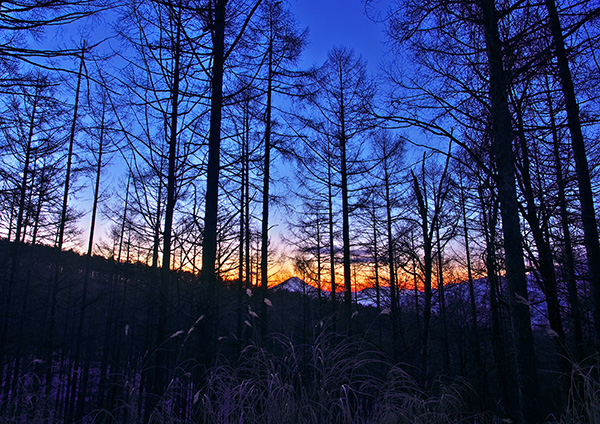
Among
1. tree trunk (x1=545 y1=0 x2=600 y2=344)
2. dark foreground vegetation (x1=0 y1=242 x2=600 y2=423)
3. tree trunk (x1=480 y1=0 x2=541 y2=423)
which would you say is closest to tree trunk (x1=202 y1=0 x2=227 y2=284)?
dark foreground vegetation (x1=0 y1=242 x2=600 y2=423)

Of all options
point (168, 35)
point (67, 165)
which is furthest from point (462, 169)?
point (67, 165)

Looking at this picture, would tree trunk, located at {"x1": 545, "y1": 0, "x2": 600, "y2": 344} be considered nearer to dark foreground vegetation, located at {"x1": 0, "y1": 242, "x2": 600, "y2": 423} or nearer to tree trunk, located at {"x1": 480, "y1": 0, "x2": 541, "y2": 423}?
tree trunk, located at {"x1": 480, "y1": 0, "x2": 541, "y2": 423}

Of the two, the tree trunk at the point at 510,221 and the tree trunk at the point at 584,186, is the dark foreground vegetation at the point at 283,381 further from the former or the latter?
the tree trunk at the point at 584,186

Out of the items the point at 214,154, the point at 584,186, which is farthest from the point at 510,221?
the point at 214,154

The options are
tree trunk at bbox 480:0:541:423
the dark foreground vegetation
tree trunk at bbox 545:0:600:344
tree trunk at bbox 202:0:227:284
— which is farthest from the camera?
tree trunk at bbox 545:0:600:344

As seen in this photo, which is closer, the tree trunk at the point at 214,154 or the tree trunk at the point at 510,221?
the tree trunk at the point at 510,221

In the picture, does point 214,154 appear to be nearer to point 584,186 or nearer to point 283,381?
point 283,381

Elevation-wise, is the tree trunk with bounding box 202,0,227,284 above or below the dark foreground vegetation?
above

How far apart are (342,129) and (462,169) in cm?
384

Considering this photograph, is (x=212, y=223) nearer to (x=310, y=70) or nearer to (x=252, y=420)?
(x=252, y=420)

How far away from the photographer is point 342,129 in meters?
10.5

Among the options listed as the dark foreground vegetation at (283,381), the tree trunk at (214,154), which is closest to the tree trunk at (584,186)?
the dark foreground vegetation at (283,381)

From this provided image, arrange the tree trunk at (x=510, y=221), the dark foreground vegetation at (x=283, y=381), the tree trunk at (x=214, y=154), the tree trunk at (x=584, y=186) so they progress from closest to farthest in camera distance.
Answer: the dark foreground vegetation at (x=283, y=381) < the tree trunk at (x=510, y=221) < the tree trunk at (x=214, y=154) < the tree trunk at (x=584, y=186)

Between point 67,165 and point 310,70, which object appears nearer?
point 310,70
